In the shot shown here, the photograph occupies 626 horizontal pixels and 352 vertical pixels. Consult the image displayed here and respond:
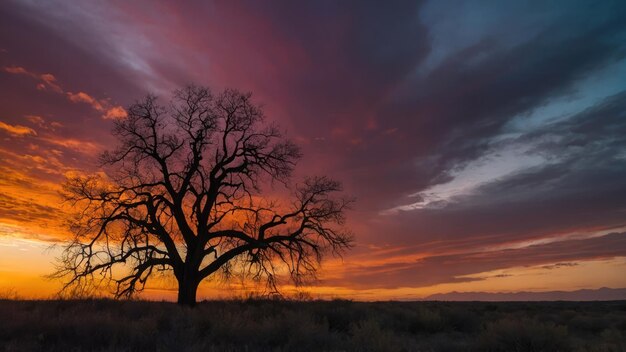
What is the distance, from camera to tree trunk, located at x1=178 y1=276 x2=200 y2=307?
2189cm

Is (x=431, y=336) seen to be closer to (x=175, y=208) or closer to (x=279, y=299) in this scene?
(x=279, y=299)

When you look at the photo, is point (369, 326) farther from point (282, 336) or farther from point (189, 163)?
point (189, 163)

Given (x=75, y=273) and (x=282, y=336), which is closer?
(x=282, y=336)

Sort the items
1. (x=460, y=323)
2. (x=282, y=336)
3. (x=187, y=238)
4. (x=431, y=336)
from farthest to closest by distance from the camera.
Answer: (x=187, y=238) < (x=460, y=323) < (x=431, y=336) < (x=282, y=336)

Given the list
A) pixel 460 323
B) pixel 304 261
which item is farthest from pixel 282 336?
pixel 304 261

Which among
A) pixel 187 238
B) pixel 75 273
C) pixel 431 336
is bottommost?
pixel 431 336

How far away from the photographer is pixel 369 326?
9.74m

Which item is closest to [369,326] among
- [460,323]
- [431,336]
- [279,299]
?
[431,336]

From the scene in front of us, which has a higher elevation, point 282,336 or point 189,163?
point 189,163

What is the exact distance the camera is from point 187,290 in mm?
22188

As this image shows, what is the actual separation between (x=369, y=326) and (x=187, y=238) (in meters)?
15.8

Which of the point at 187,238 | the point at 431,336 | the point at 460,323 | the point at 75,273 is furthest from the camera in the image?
the point at 187,238

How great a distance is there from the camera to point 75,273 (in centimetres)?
2167

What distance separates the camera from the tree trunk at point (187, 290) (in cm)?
2189
